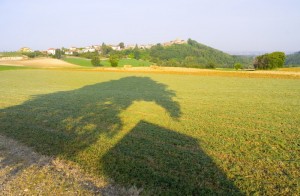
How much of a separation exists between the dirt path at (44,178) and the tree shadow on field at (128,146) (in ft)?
1.45

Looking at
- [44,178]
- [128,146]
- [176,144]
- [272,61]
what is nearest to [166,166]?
[176,144]

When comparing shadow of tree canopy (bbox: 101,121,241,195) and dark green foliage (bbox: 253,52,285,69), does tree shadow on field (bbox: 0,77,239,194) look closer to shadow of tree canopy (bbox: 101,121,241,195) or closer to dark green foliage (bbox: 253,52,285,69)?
shadow of tree canopy (bbox: 101,121,241,195)

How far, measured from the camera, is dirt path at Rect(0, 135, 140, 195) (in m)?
5.93

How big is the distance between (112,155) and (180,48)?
7381 inches

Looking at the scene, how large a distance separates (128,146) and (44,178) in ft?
10.3

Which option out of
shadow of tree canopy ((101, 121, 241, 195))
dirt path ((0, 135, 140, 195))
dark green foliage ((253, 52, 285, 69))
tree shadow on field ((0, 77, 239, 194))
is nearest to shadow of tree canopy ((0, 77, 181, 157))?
tree shadow on field ((0, 77, 239, 194))

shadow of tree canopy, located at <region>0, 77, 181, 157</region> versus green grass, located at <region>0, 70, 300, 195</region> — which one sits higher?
green grass, located at <region>0, 70, 300, 195</region>

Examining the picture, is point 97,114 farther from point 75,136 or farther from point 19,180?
point 19,180

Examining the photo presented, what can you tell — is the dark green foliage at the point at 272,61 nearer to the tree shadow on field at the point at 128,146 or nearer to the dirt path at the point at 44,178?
the tree shadow on field at the point at 128,146

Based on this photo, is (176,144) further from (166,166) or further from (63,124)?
(63,124)

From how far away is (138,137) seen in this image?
9727 mm

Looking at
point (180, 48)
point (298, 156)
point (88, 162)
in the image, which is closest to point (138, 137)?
point (88, 162)

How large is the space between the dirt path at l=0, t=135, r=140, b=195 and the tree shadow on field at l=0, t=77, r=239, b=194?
44cm

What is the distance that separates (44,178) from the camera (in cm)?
661
